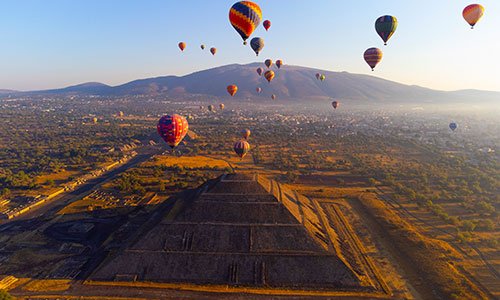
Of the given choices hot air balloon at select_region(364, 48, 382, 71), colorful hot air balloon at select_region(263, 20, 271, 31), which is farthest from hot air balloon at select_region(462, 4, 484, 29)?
colorful hot air balloon at select_region(263, 20, 271, 31)

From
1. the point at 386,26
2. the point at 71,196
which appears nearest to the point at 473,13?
the point at 386,26

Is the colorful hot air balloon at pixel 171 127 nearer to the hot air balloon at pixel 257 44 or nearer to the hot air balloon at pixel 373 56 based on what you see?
the hot air balloon at pixel 257 44

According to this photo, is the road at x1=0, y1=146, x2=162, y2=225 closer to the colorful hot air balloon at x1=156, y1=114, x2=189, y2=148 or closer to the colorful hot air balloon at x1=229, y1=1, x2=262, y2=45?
the colorful hot air balloon at x1=156, y1=114, x2=189, y2=148

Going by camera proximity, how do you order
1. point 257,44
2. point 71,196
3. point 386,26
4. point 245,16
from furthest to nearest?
1. point 257,44
2. point 71,196
3. point 386,26
4. point 245,16

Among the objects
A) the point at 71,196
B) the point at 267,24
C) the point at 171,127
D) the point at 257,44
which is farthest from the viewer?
the point at 267,24

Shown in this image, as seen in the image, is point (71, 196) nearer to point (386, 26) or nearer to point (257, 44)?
point (257, 44)

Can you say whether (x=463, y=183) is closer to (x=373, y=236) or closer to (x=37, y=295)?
(x=373, y=236)
